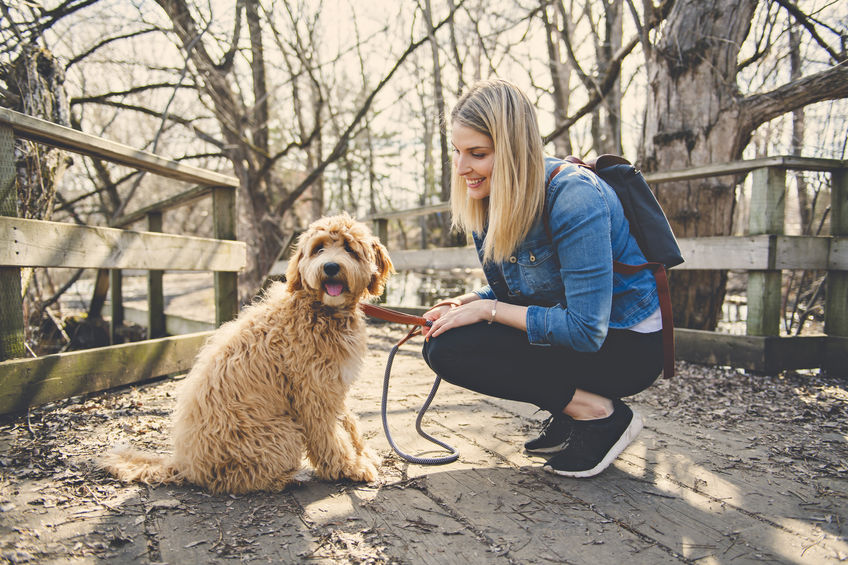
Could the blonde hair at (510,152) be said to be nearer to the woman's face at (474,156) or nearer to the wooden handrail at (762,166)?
the woman's face at (474,156)

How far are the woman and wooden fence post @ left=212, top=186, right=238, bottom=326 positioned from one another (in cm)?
278

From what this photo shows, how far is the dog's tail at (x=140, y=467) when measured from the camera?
219cm

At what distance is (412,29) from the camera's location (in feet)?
32.0

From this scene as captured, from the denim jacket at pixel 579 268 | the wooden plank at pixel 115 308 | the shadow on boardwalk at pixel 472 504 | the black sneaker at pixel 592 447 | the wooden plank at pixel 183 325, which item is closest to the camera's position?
the shadow on boardwalk at pixel 472 504

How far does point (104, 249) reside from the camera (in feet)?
11.1

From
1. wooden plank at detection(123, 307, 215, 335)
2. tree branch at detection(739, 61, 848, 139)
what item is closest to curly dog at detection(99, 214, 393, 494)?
wooden plank at detection(123, 307, 215, 335)

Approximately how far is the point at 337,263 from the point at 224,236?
2.65m

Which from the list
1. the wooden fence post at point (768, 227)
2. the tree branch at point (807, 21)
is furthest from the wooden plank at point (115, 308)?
the tree branch at point (807, 21)

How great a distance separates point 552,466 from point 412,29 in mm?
9448

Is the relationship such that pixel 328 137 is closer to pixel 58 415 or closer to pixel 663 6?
pixel 663 6

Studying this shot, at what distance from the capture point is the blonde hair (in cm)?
219

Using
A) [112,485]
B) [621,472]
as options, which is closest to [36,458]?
[112,485]

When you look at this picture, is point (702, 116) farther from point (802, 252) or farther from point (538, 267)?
point (538, 267)

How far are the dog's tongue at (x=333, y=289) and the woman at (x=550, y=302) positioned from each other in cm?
50
